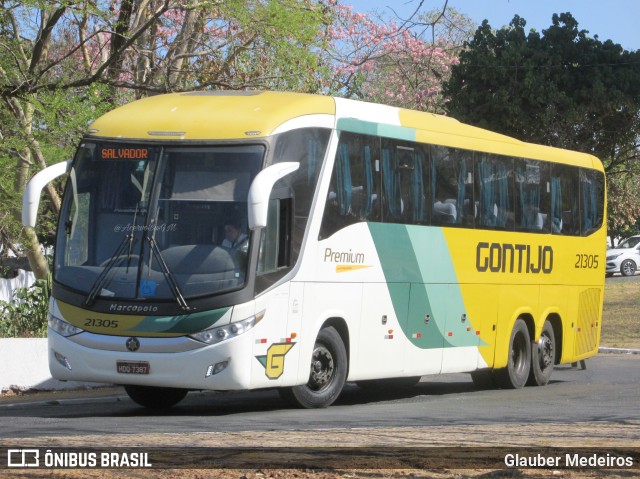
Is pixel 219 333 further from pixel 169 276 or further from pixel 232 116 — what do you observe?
pixel 232 116

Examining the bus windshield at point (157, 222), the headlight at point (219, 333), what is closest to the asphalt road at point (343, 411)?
the headlight at point (219, 333)

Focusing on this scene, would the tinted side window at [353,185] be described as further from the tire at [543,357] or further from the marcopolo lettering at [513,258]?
the tire at [543,357]

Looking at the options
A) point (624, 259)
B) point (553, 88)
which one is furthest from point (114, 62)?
point (624, 259)

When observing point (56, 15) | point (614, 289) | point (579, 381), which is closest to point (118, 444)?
point (56, 15)

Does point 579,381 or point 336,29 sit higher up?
point 336,29

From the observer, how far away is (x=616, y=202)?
4075cm

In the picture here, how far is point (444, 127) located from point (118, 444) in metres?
9.20

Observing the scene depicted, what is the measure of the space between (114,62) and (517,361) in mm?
8893

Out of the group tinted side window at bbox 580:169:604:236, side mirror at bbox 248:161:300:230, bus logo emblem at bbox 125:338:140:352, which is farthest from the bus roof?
tinted side window at bbox 580:169:604:236

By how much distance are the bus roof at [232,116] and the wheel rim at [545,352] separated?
5.17 meters

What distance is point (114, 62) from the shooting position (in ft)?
72.5

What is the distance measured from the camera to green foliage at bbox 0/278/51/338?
21.6m

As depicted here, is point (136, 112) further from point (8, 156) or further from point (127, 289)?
point (8, 156)

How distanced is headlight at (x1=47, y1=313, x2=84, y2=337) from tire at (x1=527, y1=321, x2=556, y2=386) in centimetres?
870
